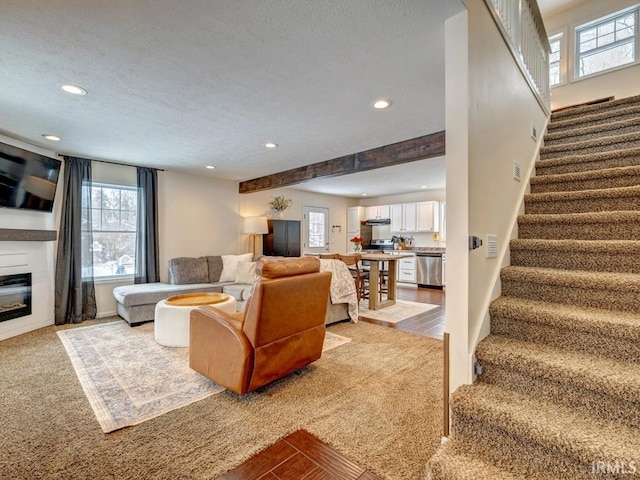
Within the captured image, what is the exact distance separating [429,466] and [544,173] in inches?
110

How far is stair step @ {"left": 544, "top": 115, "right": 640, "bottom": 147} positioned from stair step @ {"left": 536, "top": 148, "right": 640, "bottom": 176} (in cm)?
48

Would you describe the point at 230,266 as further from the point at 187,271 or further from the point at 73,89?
the point at 73,89

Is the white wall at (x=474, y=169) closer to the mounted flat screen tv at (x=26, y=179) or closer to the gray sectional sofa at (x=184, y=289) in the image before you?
the gray sectional sofa at (x=184, y=289)

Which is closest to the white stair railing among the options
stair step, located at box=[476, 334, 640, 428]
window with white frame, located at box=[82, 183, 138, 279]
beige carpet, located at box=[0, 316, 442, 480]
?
stair step, located at box=[476, 334, 640, 428]

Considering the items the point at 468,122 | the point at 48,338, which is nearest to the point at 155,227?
the point at 48,338

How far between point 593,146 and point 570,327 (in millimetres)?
2238

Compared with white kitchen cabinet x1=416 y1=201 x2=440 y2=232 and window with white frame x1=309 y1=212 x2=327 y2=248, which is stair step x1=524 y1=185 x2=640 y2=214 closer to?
white kitchen cabinet x1=416 y1=201 x2=440 y2=232

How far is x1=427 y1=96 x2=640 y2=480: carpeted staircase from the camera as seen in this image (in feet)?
3.86

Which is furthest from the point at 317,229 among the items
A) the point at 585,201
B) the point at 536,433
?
the point at 536,433

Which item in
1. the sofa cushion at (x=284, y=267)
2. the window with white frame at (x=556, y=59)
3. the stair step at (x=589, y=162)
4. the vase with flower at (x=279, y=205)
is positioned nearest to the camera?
the sofa cushion at (x=284, y=267)

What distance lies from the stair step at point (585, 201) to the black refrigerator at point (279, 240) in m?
4.80

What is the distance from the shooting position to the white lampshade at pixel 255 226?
5.95 meters

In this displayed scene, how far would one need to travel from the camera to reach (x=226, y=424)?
6.29 ft

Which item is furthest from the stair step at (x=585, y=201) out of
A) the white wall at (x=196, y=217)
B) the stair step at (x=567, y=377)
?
the white wall at (x=196, y=217)
